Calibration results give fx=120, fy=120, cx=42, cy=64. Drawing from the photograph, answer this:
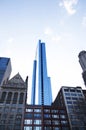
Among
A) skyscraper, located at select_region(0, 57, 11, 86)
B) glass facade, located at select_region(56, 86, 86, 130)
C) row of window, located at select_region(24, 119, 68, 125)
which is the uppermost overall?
skyscraper, located at select_region(0, 57, 11, 86)

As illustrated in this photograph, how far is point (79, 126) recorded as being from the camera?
230 ft

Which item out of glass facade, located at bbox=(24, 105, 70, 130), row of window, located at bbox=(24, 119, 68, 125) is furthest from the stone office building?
glass facade, located at bbox=(24, 105, 70, 130)

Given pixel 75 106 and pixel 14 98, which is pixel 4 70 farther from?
pixel 75 106

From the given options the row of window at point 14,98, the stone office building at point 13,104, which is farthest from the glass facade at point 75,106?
the row of window at point 14,98

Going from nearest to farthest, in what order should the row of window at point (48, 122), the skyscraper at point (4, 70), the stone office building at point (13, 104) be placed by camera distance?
the stone office building at point (13, 104)
the row of window at point (48, 122)
the skyscraper at point (4, 70)

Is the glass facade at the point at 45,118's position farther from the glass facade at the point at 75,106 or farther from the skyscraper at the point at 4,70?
the skyscraper at the point at 4,70

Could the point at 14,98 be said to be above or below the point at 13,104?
above

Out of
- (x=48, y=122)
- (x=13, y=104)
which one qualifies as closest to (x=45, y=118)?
(x=48, y=122)

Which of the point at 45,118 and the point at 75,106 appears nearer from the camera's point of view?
the point at 45,118

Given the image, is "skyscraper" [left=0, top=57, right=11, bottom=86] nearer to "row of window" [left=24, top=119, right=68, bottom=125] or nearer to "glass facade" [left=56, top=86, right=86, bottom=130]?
"row of window" [left=24, top=119, right=68, bottom=125]

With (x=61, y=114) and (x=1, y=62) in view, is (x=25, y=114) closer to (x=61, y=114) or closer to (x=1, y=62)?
(x=61, y=114)

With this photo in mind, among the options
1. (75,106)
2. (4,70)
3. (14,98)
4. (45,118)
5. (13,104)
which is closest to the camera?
(13,104)

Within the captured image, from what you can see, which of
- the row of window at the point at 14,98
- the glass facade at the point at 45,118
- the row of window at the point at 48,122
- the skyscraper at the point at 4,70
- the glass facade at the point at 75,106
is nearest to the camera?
the glass facade at the point at 45,118

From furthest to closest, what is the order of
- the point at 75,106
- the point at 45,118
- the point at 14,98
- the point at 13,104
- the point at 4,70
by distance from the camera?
1. the point at 4,70
2. the point at 75,106
3. the point at 14,98
4. the point at 45,118
5. the point at 13,104
